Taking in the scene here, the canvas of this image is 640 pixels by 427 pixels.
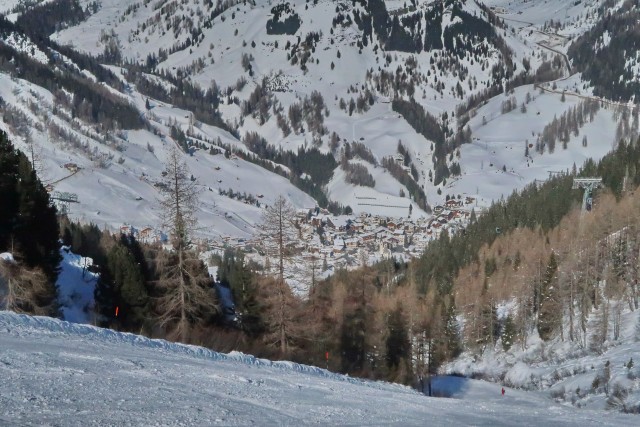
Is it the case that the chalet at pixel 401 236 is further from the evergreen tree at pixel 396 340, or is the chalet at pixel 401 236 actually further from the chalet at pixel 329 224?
the evergreen tree at pixel 396 340

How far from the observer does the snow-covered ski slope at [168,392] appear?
30.8ft

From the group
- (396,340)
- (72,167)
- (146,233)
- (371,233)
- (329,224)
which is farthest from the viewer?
(329,224)

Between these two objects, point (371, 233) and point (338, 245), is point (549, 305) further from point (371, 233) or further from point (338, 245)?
point (371, 233)

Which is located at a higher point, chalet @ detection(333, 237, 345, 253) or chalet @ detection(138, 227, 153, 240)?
chalet @ detection(333, 237, 345, 253)

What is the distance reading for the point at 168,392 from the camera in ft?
36.7

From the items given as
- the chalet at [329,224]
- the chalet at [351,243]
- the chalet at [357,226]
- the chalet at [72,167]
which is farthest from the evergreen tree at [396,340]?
the chalet at [72,167]

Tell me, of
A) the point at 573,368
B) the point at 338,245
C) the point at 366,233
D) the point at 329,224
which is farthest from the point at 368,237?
the point at 573,368

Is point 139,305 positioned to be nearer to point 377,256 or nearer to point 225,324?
point 225,324

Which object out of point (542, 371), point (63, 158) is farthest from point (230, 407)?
point (63, 158)

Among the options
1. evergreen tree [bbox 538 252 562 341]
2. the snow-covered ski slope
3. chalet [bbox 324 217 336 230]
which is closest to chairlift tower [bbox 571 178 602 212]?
evergreen tree [bbox 538 252 562 341]

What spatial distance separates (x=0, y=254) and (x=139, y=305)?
7539 millimetres

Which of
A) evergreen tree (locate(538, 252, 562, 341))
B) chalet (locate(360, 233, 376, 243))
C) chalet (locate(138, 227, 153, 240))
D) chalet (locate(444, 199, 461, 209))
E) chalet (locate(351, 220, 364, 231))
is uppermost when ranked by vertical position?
chalet (locate(444, 199, 461, 209))

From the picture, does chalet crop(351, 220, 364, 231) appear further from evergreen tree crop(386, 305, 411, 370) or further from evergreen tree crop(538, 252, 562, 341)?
evergreen tree crop(386, 305, 411, 370)

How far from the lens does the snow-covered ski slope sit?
9.38 m
